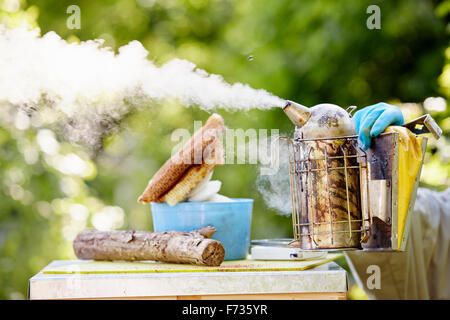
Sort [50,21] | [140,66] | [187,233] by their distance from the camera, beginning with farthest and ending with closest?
1. [50,21]
2. [140,66]
3. [187,233]

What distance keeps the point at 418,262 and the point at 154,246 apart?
60.4 inches

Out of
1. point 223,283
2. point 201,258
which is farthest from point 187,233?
point 223,283

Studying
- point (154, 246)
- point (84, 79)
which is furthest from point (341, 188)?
point (84, 79)

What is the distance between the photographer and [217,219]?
7.48 feet

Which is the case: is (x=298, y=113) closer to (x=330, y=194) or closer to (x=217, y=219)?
(x=330, y=194)

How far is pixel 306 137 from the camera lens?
188 centimetres

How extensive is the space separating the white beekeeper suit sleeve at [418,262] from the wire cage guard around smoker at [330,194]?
81cm

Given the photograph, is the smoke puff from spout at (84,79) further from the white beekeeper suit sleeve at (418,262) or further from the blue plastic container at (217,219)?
the white beekeeper suit sleeve at (418,262)

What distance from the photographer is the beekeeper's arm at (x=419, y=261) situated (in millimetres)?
2719

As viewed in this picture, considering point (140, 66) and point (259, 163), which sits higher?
point (140, 66)

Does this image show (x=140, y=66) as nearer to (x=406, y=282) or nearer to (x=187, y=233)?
(x=187, y=233)

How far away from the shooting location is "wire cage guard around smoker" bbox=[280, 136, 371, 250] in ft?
6.00

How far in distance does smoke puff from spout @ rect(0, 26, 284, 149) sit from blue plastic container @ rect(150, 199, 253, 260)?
0.47 m

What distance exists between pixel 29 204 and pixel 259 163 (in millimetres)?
2883
